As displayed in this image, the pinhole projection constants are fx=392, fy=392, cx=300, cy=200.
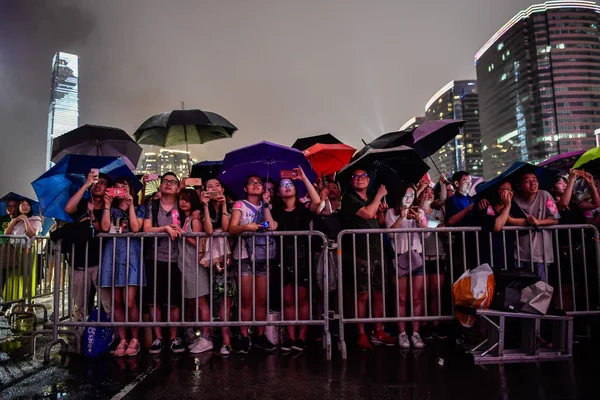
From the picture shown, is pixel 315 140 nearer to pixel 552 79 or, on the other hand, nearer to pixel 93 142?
pixel 93 142

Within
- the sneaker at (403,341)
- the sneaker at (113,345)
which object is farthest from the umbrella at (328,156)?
the sneaker at (113,345)

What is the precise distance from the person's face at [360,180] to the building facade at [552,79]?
142 meters

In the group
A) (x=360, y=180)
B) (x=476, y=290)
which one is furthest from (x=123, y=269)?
(x=476, y=290)

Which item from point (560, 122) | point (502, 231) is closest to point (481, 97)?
point (560, 122)

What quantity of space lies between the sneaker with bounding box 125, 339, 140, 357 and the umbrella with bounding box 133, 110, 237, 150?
376 cm

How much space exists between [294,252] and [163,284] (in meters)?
1.78

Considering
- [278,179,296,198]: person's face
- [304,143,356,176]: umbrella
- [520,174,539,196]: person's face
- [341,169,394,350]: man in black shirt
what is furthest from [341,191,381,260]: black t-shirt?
[520,174,539,196]: person's face

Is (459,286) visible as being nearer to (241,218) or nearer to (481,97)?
(241,218)

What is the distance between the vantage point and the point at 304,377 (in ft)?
13.4

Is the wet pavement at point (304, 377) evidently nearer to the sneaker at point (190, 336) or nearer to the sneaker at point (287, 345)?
the sneaker at point (287, 345)

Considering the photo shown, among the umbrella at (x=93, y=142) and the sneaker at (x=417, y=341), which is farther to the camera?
the umbrella at (x=93, y=142)

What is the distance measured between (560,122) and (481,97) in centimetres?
3467

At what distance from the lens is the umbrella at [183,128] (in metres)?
7.27

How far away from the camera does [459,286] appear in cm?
476
